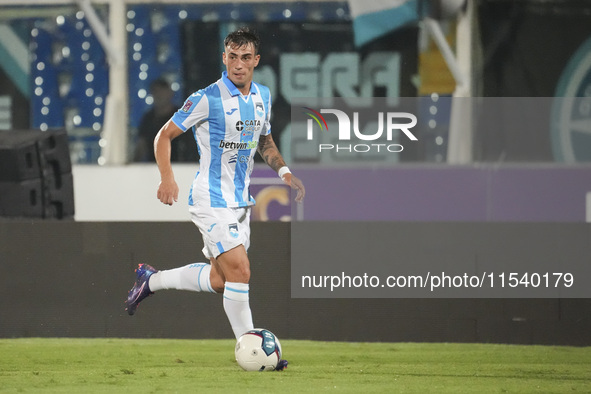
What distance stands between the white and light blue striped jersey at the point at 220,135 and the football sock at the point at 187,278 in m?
0.52

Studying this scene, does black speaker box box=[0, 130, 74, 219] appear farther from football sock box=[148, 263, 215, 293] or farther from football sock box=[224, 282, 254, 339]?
football sock box=[224, 282, 254, 339]

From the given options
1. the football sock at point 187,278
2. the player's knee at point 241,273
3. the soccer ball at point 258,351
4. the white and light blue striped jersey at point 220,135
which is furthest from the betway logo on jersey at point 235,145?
the soccer ball at point 258,351

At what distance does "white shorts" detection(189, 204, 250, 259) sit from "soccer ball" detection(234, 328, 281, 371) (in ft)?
1.61

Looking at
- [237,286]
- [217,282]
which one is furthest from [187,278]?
[237,286]

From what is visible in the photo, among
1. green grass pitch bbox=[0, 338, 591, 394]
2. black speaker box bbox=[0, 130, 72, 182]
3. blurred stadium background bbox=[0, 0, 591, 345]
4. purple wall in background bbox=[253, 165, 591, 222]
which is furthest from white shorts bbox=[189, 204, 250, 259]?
purple wall in background bbox=[253, 165, 591, 222]

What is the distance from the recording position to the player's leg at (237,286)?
671 cm

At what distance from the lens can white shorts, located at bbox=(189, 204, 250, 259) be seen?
6.69 m

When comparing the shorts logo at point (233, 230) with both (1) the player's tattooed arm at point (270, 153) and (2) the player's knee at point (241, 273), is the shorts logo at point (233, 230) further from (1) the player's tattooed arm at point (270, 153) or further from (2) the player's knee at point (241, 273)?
(1) the player's tattooed arm at point (270, 153)

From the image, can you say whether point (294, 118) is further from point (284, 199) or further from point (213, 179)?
point (213, 179)

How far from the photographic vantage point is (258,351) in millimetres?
6598

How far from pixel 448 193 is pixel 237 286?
130 inches

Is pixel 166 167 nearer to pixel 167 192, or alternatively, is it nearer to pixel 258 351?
pixel 167 192

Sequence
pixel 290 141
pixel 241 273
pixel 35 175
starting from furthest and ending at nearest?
pixel 290 141, pixel 35 175, pixel 241 273

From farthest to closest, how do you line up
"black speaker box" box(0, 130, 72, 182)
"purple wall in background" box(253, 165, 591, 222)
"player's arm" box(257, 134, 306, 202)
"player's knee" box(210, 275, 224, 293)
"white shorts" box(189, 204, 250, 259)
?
"purple wall in background" box(253, 165, 591, 222)
"black speaker box" box(0, 130, 72, 182)
"player's knee" box(210, 275, 224, 293)
"player's arm" box(257, 134, 306, 202)
"white shorts" box(189, 204, 250, 259)
